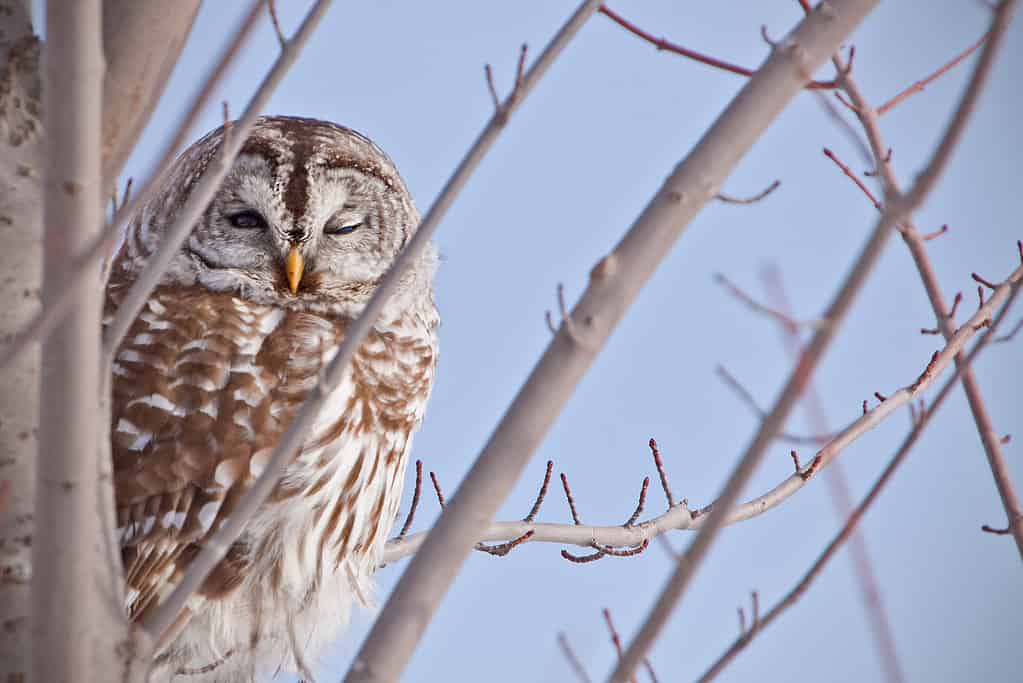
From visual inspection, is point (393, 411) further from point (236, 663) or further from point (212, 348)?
point (236, 663)

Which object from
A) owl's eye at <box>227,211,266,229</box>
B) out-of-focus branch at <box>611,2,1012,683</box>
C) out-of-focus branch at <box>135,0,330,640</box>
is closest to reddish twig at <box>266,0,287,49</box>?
out-of-focus branch at <box>135,0,330,640</box>

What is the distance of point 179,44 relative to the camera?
6.55 ft

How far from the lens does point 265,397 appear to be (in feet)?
8.60

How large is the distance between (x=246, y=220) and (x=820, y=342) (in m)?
2.29

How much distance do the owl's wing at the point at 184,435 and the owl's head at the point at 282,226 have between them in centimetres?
41

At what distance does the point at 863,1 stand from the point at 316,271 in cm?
192

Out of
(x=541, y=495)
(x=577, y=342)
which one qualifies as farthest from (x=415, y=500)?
(x=577, y=342)

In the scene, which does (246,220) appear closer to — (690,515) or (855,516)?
(690,515)

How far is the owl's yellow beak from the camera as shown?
3.08m

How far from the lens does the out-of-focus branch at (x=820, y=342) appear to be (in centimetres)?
117

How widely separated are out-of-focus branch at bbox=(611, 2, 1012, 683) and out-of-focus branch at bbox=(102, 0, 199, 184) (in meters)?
1.18

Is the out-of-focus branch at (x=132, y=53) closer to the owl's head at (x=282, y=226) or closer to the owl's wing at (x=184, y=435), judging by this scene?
the owl's wing at (x=184, y=435)

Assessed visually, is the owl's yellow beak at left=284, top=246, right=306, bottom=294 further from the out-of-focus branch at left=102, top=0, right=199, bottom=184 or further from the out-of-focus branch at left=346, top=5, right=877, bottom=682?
the out-of-focus branch at left=346, top=5, right=877, bottom=682

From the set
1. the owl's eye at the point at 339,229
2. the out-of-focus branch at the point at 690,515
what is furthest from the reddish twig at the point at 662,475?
the owl's eye at the point at 339,229
